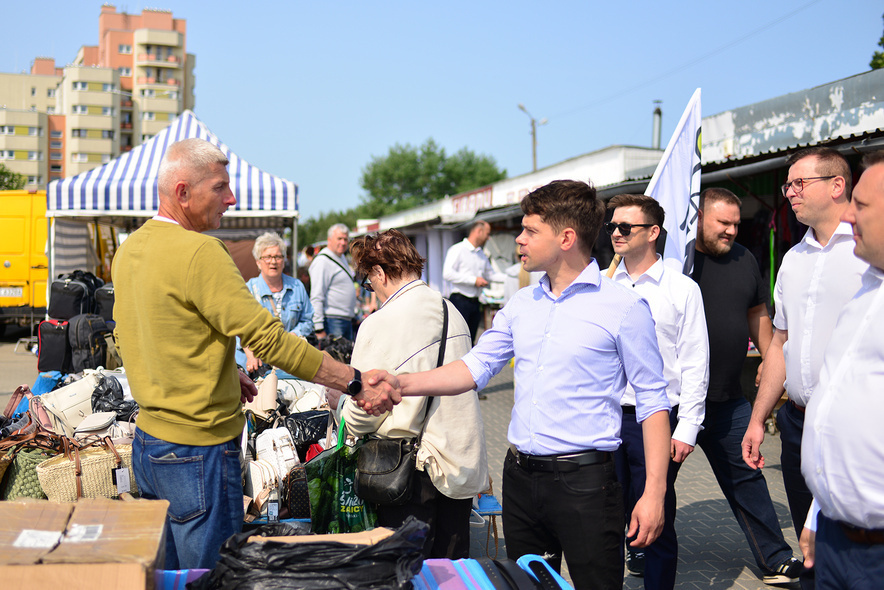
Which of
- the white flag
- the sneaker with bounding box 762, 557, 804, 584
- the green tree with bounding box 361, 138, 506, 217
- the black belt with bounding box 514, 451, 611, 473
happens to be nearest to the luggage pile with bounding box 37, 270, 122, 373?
the white flag

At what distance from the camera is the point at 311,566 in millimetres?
1735

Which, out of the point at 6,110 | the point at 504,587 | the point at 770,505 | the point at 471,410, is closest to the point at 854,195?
the point at 504,587

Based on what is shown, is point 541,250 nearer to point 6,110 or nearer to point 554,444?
point 554,444

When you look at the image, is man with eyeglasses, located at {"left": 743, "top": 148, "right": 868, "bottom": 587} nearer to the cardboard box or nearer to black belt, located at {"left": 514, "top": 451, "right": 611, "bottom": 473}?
black belt, located at {"left": 514, "top": 451, "right": 611, "bottom": 473}

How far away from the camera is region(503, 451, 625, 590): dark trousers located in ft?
8.09

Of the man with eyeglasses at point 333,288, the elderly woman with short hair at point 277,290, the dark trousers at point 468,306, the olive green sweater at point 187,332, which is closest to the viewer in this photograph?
the olive green sweater at point 187,332

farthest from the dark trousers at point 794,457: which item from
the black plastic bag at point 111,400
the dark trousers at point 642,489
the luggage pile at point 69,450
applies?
the black plastic bag at point 111,400

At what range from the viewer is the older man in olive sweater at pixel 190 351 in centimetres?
237

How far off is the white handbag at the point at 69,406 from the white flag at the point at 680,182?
4.14 m

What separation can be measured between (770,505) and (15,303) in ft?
49.9

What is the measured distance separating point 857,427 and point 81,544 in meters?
1.93

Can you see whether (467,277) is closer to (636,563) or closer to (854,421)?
(636,563)

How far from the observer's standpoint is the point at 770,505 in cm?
412

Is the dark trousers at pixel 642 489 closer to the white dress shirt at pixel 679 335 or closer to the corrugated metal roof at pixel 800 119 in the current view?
the white dress shirt at pixel 679 335
